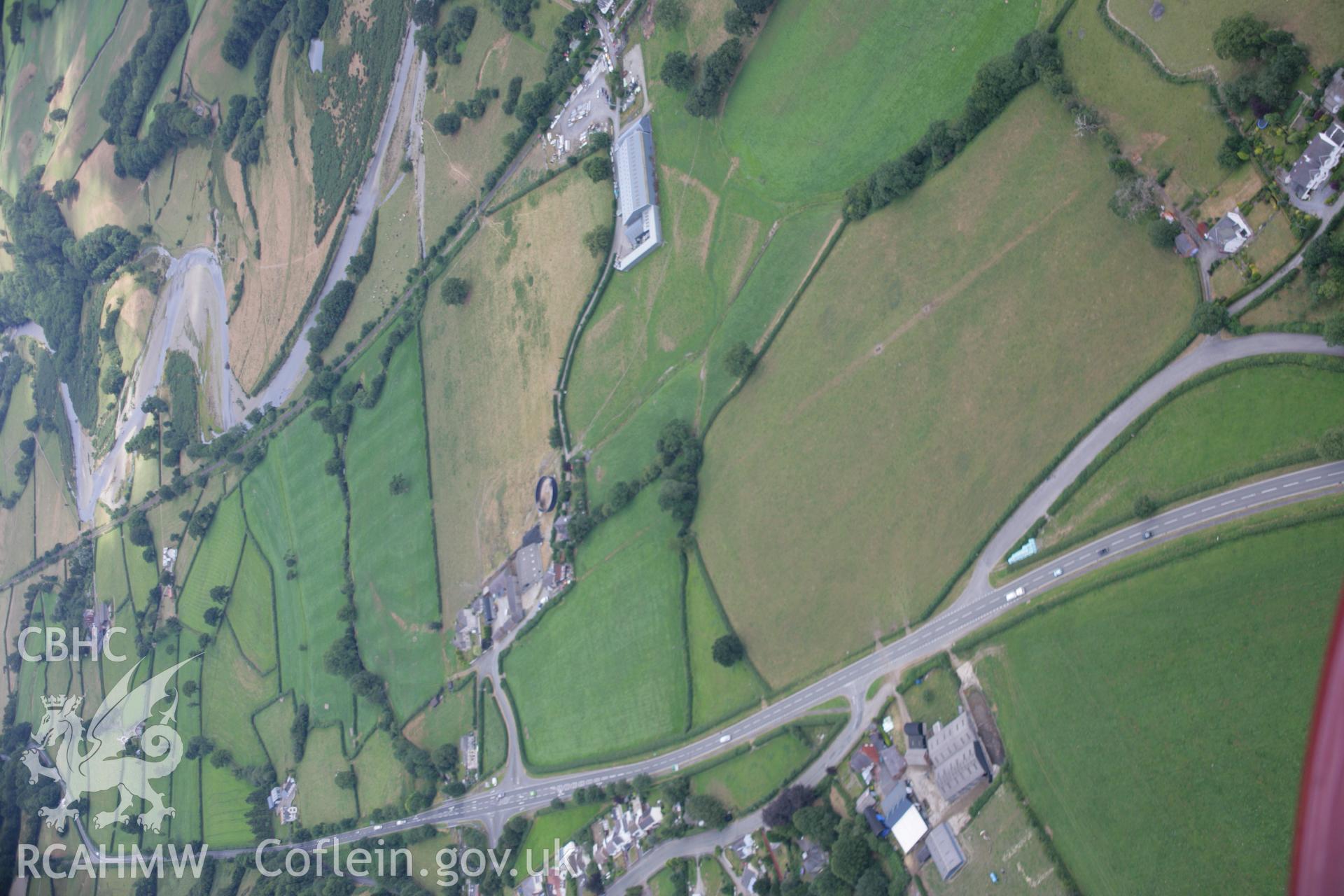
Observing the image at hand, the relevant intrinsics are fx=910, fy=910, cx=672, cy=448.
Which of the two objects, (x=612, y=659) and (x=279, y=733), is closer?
(x=612, y=659)

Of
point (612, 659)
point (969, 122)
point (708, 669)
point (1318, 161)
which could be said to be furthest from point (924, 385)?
point (612, 659)

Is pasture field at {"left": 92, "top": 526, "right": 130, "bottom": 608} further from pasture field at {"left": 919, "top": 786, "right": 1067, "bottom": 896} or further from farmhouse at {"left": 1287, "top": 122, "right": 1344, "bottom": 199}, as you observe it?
farmhouse at {"left": 1287, "top": 122, "right": 1344, "bottom": 199}

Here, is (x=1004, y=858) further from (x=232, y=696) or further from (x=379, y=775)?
(x=232, y=696)

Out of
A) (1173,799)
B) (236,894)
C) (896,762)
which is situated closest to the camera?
(1173,799)

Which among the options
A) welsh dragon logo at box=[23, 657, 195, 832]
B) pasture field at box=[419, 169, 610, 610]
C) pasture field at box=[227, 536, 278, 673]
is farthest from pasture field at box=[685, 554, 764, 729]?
welsh dragon logo at box=[23, 657, 195, 832]

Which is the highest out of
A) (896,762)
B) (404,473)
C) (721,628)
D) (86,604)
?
(86,604)

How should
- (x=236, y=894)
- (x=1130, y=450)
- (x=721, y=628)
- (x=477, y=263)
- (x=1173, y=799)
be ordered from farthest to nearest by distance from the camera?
(x=236, y=894)
(x=477, y=263)
(x=721, y=628)
(x=1130, y=450)
(x=1173, y=799)

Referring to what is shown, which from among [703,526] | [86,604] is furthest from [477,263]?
[86,604]

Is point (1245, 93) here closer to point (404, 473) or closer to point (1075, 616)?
point (1075, 616)
